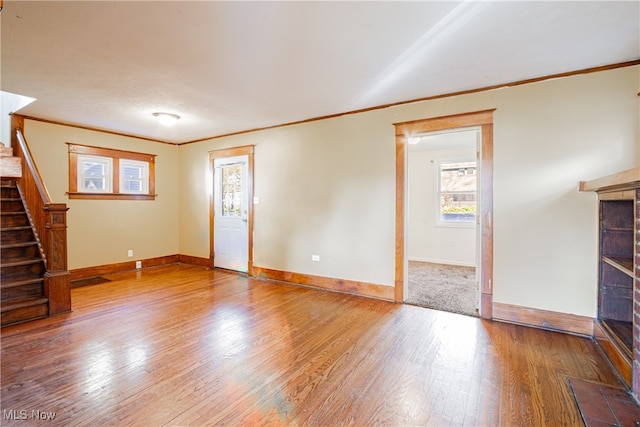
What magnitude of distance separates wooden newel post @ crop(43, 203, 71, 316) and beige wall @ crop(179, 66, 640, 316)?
9.50 feet

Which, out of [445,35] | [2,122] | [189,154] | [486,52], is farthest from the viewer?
[189,154]

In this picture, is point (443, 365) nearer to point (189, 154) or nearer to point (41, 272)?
point (41, 272)

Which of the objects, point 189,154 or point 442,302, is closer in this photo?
point 442,302

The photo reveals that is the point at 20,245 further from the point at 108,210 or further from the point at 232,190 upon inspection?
the point at 232,190

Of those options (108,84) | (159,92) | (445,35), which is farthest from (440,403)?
(108,84)

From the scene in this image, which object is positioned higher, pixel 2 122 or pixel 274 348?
pixel 2 122

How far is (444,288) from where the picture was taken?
14.8 ft

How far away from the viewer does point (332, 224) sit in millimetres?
4422

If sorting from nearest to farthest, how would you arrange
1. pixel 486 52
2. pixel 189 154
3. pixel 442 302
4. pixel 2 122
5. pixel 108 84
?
1. pixel 486 52
2. pixel 108 84
3. pixel 442 302
4. pixel 2 122
5. pixel 189 154

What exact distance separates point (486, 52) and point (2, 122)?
6.23 metres

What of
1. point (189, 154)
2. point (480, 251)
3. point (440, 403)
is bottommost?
point (440, 403)

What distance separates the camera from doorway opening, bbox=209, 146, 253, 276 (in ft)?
17.6

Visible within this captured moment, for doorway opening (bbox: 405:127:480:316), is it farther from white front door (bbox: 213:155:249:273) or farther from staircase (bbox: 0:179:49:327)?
staircase (bbox: 0:179:49:327)

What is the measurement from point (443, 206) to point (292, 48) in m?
5.28
